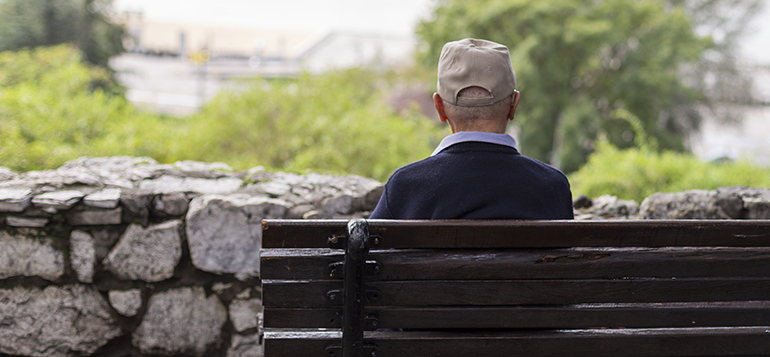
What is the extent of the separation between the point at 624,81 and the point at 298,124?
15.6m

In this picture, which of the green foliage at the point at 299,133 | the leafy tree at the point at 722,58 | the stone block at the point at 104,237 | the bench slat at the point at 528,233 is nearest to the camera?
the bench slat at the point at 528,233

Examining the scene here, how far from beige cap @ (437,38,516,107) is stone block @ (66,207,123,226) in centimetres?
159

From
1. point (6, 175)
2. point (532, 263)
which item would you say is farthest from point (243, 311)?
point (532, 263)

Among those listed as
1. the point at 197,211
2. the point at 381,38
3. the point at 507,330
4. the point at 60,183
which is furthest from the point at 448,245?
the point at 381,38

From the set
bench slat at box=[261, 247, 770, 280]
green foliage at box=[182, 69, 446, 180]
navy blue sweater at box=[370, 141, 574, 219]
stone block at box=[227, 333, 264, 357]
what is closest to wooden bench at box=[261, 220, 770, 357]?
bench slat at box=[261, 247, 770, 280]

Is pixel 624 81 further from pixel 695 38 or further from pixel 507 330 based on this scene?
pixel 507 330

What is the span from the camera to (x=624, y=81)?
19.9 metres

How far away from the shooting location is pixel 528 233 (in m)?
1.36

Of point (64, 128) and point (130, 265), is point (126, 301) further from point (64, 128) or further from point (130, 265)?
point (64, 128)

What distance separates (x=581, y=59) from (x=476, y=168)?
20.7m

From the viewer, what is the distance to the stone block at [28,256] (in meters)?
2.32

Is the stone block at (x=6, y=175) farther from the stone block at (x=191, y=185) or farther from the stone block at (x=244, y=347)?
the stone block at (x=244, y=347)

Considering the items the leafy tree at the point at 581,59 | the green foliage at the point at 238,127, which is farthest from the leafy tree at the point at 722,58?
the green foliage at the point at 238,127

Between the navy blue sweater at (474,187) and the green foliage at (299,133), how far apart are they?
5.55 metres
